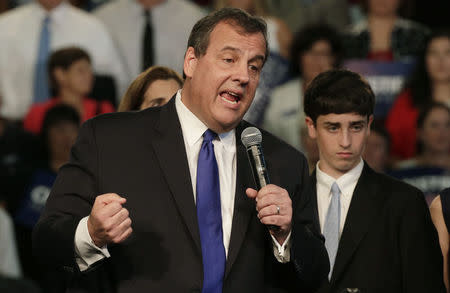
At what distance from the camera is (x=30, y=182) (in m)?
4.98

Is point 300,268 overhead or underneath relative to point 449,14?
underneath

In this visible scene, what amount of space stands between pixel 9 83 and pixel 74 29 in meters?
0.57

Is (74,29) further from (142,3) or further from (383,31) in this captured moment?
(383,31)

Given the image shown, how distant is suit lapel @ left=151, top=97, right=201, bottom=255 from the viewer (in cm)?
228

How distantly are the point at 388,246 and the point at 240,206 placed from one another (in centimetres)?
68

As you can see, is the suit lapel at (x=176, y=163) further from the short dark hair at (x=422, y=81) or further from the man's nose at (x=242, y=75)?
the short dark hair at (x=422, y=81)

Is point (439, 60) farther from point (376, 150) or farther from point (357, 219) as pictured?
point (357, 219)

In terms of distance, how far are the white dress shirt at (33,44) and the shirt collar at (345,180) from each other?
2.91 meters

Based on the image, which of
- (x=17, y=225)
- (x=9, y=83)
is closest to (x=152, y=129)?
(x=17, y=225)

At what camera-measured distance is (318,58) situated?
5.63m

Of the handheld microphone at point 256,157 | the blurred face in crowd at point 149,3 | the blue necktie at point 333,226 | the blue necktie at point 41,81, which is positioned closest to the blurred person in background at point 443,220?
the blue necktie at point 333,226

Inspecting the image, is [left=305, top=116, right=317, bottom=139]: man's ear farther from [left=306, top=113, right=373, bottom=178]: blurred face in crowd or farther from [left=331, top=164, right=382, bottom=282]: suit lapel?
[left=331, top=164, right=382, bottom=282]: suit lapel

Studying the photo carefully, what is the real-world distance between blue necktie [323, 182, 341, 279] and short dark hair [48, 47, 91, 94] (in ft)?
9.47

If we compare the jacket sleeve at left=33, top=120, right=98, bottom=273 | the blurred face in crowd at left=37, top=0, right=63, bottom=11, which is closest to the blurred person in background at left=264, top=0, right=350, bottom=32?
the blurred face in crowd at left=37, top=0, right=63, bottom=11
